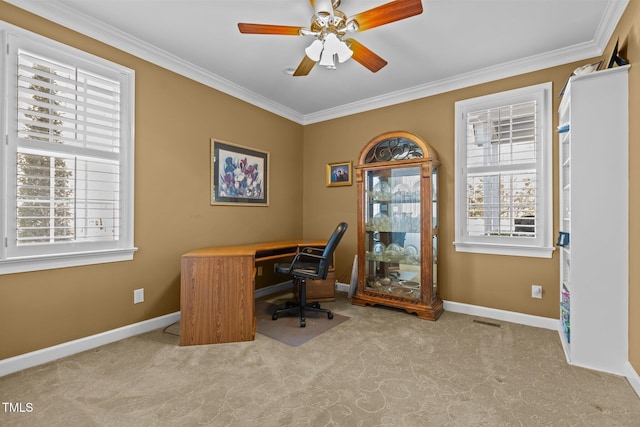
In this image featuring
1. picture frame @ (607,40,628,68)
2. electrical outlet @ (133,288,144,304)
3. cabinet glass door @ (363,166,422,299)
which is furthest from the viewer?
cabinet glass door @ (363,166,422,299)

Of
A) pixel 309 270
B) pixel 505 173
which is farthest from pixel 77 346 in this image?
pixel 505 173

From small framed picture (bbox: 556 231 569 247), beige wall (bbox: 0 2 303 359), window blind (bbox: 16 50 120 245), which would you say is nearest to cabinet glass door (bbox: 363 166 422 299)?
small framed picture (bbox: 556 231 569 247)

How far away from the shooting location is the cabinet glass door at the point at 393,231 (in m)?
3.33

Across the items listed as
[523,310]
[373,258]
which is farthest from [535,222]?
[373,258]

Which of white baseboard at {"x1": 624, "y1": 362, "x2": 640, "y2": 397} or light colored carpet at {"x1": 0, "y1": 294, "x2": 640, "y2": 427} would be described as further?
white baseboard at {"x1": 624, "y1": 362, "x2": 640, "y2": 397}

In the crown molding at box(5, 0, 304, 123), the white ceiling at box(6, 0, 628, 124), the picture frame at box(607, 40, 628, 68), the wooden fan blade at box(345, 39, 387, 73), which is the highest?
the white ceiling at box(6, 0, 628, 124)

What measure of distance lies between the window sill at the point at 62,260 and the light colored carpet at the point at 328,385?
2.29 ft

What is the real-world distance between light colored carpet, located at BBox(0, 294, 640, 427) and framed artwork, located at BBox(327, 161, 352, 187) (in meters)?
2.20

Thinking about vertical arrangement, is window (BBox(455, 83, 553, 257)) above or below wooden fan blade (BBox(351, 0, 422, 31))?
below

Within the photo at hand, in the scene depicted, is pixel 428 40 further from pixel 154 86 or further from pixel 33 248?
pixel 33 248

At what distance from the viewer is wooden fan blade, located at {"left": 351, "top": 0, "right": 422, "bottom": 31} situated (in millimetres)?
1720

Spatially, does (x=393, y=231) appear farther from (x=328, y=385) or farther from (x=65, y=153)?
(x=65, y=153)

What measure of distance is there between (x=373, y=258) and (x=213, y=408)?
2329 mm

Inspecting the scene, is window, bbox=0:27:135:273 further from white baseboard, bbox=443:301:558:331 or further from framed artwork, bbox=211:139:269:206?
white baseboard, bbox=443:301:558:331
